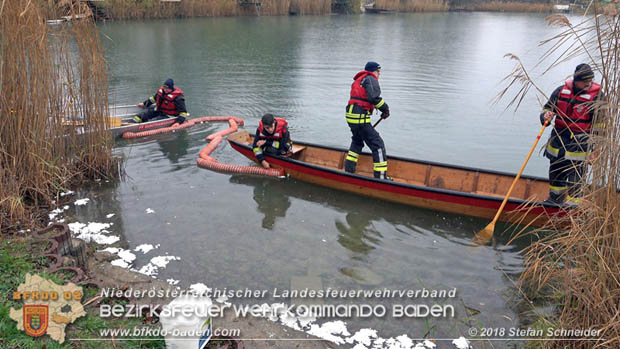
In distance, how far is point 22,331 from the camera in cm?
340

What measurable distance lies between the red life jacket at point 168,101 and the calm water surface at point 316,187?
728mm

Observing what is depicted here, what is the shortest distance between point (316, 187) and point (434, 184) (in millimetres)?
2151

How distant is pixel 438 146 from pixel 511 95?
22.7 feet

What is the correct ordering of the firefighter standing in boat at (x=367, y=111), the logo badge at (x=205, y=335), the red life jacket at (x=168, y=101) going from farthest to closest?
1. the red life jacket at (x=168, y=101)
2. the firefighter standing in boat at (x=367, y=111)
3. the logo badge at (x=205, y=335)

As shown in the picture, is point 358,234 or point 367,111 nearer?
point 358,234

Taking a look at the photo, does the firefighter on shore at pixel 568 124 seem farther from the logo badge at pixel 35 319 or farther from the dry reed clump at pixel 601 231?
the logo badge at pixel 35 319

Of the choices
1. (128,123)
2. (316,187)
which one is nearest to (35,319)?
(316,187)

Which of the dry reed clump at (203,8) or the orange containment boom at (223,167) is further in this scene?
the dry reed clump at (203,8)

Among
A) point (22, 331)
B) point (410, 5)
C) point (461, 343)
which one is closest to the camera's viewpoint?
point (22, 331)

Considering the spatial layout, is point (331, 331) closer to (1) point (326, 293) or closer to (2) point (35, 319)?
(1) point (326, 293)

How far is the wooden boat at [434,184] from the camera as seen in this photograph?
657cm

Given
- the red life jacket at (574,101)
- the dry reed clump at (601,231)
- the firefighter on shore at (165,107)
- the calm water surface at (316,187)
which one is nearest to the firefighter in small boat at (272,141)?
the calm water surface at (316,187)

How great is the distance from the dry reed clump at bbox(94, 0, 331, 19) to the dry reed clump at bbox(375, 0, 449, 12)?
23.1ft

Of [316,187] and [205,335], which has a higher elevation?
[205,335]
